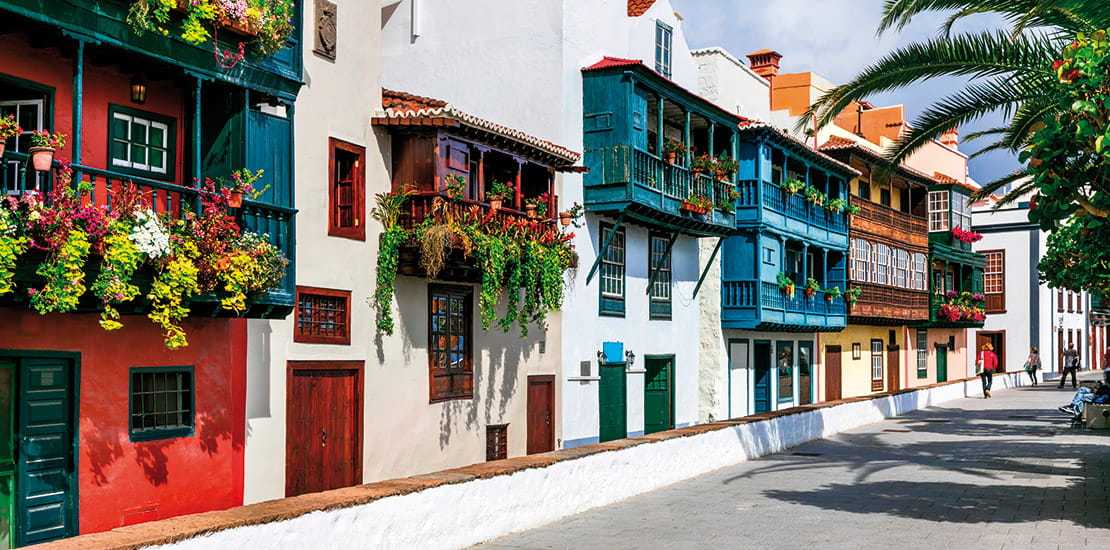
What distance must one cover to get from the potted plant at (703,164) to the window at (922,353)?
2308 cm

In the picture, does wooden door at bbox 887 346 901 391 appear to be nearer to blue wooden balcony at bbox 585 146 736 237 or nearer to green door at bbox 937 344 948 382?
green door at bbox 937 344 948 382

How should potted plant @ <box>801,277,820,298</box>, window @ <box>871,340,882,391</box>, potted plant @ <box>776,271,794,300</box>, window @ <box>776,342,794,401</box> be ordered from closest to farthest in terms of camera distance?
potted plant @ <box>776,271,794,300</box>
potted plant @ <box>801,277,820,298</box>
window @ <box>776,342,794,401</box>
window @ <box>871,340,882,391</box>

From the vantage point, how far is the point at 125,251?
10555 mm

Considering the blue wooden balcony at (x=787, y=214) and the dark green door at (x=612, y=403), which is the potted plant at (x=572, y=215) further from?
the blue wooden balcony at (x=787, y=214)

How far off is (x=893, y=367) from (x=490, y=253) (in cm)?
2840

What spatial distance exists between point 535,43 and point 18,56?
39.2ft

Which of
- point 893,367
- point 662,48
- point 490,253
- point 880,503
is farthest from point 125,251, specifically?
point 893,367

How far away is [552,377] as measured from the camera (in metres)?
21.5

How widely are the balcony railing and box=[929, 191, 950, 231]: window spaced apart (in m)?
36.2

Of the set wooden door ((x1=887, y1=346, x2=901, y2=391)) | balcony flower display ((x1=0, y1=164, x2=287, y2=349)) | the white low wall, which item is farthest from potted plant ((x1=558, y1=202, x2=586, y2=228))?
wooden door ((x1=887, y1=346, x2=901, y2=391))

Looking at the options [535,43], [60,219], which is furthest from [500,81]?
[60,219]

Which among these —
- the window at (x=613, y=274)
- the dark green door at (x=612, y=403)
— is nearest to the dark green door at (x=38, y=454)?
the window at (x=613, y=274)

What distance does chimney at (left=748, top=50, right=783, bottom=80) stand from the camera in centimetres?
3706

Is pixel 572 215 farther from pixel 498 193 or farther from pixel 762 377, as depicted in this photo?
pixel 762 377
